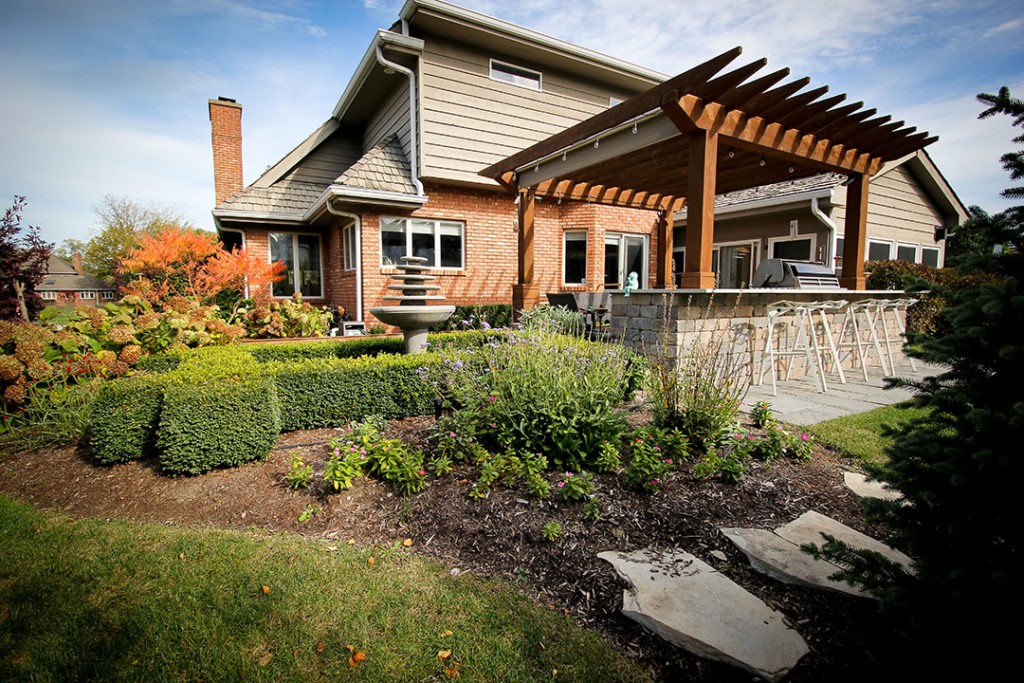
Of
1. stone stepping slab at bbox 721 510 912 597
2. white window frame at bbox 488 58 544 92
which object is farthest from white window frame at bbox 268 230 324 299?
stone stepping slab at bbox 721 510 912 597

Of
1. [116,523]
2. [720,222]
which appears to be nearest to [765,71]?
[116,523]

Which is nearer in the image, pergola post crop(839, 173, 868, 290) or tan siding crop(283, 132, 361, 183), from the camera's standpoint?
pergola post crop(839, 173, 868, 290)

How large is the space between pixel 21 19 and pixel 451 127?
7115 millimetres

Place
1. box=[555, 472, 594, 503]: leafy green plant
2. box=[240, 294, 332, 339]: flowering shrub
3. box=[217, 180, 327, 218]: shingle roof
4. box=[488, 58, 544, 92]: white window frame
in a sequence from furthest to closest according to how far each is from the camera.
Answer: box=[217, 180, 327, 218]: shingle roof → box=[488, 58, 544, 92]: white window frame → box=[240, 294, 332, 339]: flowering shrub → box=[555, 472, 594, 503]: leafy green plant

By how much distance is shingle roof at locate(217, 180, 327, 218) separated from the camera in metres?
11.1

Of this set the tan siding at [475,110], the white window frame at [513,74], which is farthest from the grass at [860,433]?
the white window frame at [513,74]

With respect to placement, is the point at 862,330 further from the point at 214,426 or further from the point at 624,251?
the point at 214,426

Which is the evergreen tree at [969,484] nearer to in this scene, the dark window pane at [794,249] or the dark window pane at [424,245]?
the dark window pane at [424,245]

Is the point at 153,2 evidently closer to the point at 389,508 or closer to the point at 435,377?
the point at 435,377

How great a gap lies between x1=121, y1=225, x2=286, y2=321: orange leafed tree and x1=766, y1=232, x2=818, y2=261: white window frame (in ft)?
39.9

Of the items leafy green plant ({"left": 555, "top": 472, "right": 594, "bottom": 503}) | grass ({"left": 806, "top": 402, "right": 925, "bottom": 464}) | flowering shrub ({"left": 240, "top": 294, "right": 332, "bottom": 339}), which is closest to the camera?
leafy green plant ({"left": 555, "top": 472, "right": 594, "bottom": 503})

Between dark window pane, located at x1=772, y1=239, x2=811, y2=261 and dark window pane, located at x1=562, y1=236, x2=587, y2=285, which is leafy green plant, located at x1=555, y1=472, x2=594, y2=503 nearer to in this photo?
dark window pane, located at x1=562, y1=236, x2=587, y2=285

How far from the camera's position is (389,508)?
2789 millimetres

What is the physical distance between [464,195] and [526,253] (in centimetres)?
345
